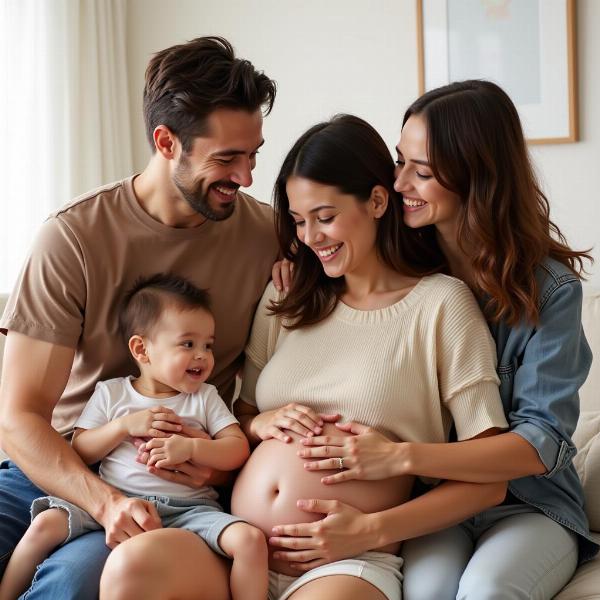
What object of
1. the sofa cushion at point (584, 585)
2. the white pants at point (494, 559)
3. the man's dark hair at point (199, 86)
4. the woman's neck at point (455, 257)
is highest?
the man's dark hair at point (199, 86)

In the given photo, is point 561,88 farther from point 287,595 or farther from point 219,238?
point 287,595

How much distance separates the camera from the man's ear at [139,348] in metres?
2.03

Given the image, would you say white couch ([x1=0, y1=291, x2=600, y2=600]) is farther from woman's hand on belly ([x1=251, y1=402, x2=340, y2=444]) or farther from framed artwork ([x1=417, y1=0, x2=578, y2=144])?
framed artwork ([x1=417, y1=0, x2=578, y2=144])

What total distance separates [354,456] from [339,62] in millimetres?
2087

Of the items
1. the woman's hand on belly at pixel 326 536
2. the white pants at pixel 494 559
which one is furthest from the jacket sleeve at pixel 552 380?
the woman's hand on belly at pixel 326 536

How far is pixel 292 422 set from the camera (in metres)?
1.92

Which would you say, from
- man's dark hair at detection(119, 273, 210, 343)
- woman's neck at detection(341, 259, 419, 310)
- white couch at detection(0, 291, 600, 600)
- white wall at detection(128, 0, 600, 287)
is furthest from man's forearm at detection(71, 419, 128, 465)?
white wall at detection(128, 0, 600, 287)

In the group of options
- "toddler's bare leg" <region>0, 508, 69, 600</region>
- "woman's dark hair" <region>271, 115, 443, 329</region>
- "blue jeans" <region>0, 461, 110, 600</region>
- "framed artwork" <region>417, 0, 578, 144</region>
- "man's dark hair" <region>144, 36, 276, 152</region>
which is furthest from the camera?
"framed artwork" <region>417, 0, 578, 144</region>

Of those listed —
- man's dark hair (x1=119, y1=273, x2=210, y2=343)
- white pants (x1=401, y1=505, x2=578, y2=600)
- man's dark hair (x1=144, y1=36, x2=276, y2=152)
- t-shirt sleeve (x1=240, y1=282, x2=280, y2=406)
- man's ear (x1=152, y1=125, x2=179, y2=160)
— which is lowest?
white pants (x1=401, y1=505, x2=578, y2=600)

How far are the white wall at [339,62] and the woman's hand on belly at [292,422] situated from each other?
5.34 ft

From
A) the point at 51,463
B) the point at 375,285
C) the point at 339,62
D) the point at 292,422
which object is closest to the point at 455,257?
the point at 375,285

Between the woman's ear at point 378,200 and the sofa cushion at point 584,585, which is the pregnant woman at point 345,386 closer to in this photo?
the woman's ear at point 378,200

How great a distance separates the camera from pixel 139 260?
2.15 m

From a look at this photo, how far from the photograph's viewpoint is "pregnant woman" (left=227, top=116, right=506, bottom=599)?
1.80 metres
